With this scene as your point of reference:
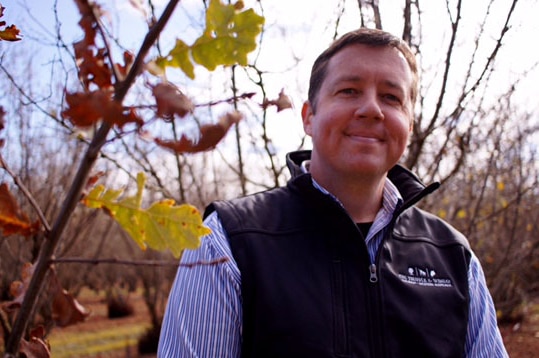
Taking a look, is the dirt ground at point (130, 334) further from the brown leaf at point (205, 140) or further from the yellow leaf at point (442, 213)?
the brown leaf at point (205, 140)

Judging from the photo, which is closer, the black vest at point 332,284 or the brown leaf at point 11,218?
the brown leaf at point 11,218

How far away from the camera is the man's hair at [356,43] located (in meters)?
2.02

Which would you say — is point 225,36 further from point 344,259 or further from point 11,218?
point 344,259

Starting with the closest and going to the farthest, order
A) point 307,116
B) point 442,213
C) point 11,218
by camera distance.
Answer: point 11,218 → point 307,116 → point 442,213

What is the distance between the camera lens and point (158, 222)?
2.00 feet

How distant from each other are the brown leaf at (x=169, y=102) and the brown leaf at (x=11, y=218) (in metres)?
0.20

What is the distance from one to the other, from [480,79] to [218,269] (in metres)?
2.26

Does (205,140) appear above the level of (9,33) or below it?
below

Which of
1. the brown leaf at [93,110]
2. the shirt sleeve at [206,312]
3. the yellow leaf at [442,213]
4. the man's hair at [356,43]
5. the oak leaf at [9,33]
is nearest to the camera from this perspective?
the brown leaf at [93,110]

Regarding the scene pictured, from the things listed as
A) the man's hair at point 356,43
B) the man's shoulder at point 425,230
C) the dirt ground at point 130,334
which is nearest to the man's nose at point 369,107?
the man's hair at point 356,43

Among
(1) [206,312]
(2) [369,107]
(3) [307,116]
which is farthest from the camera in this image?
(3) [307,116]

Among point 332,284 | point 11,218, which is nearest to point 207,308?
point 332,284

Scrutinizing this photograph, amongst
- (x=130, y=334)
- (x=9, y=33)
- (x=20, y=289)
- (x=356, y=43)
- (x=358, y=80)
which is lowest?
(x=130, y=334)

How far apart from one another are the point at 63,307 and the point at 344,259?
1307 millimetres
